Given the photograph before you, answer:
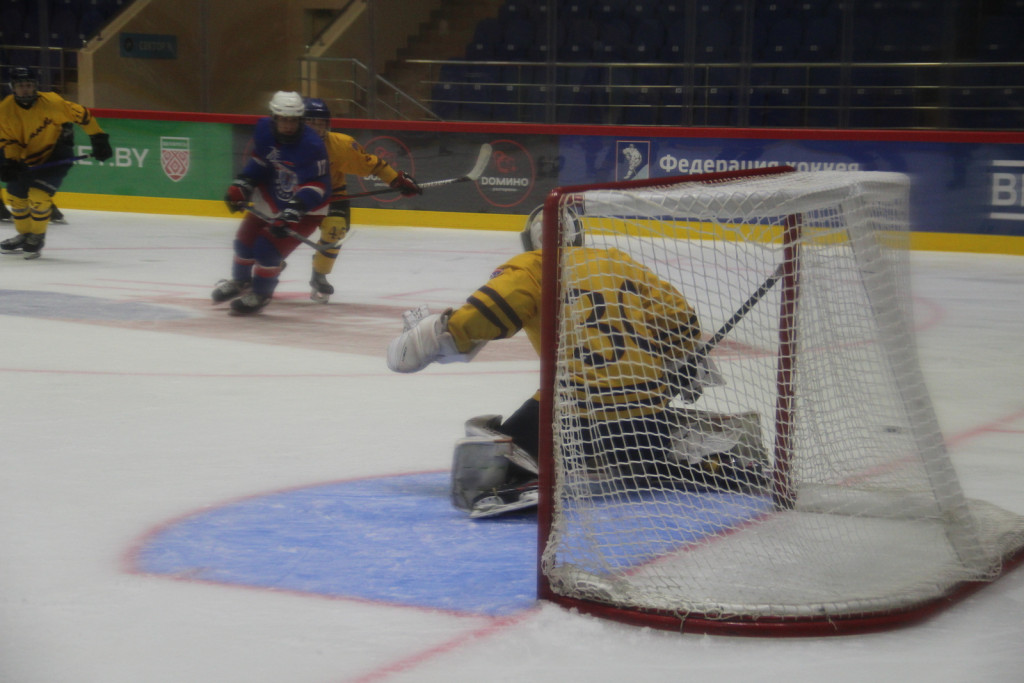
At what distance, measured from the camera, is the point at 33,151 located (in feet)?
26.6

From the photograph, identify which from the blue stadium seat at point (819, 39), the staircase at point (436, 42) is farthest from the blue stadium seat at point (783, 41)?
the staircase at point (436, 42)

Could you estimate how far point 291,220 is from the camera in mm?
5820

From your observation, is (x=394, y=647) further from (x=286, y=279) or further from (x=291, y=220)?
(x=286, y=279)

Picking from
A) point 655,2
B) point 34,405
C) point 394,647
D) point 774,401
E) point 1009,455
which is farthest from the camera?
point 655,2

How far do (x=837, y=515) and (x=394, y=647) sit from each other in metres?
1.10

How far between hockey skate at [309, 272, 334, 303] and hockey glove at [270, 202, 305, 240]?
1.32ft

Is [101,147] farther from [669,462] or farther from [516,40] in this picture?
[669,462]

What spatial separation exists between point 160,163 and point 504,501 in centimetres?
973

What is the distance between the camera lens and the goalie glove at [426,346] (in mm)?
2496

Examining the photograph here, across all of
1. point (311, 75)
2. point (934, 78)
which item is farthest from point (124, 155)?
point (934, 78)

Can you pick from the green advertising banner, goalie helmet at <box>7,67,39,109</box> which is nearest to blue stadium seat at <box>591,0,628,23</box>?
the green advertising banner

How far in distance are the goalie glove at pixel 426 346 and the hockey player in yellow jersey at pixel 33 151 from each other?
595cm

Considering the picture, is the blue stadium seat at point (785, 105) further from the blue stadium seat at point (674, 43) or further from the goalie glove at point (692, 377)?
the goalie glove at point (692, 377)

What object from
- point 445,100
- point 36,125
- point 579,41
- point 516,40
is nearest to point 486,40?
point 516,40
